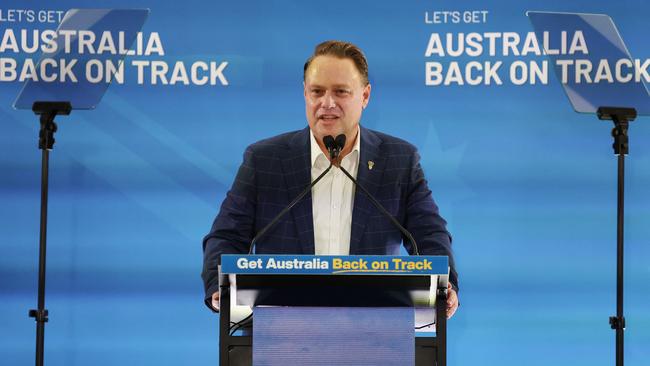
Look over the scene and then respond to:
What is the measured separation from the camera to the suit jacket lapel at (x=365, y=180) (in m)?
3.47

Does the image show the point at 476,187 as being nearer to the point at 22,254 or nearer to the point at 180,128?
the point at 180,128

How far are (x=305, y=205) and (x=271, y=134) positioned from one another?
0.86 meters

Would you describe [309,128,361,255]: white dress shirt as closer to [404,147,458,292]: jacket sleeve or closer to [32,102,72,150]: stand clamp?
[404,147,458,292]: jacket sleeve

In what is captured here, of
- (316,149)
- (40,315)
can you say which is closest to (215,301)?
(316,149)

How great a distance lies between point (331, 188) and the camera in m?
3.62

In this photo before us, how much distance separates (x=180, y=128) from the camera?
4.29 meters

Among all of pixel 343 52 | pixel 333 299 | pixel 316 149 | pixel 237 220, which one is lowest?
pixel 333 299

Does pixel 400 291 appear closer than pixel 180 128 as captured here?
Yes

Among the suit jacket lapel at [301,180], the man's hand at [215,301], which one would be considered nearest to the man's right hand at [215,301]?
the man's hand at [215,301]

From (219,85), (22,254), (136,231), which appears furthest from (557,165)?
(22,254)

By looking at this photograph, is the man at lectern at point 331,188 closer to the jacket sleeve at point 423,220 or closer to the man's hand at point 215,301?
the jacket sleeve at point 423,220

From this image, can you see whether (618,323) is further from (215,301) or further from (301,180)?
(215,301)

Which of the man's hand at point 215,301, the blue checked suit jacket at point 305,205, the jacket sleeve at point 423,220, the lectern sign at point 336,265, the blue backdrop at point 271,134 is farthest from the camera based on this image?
the blue backdrop at point 271,134

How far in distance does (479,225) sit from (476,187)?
0.18 meters
